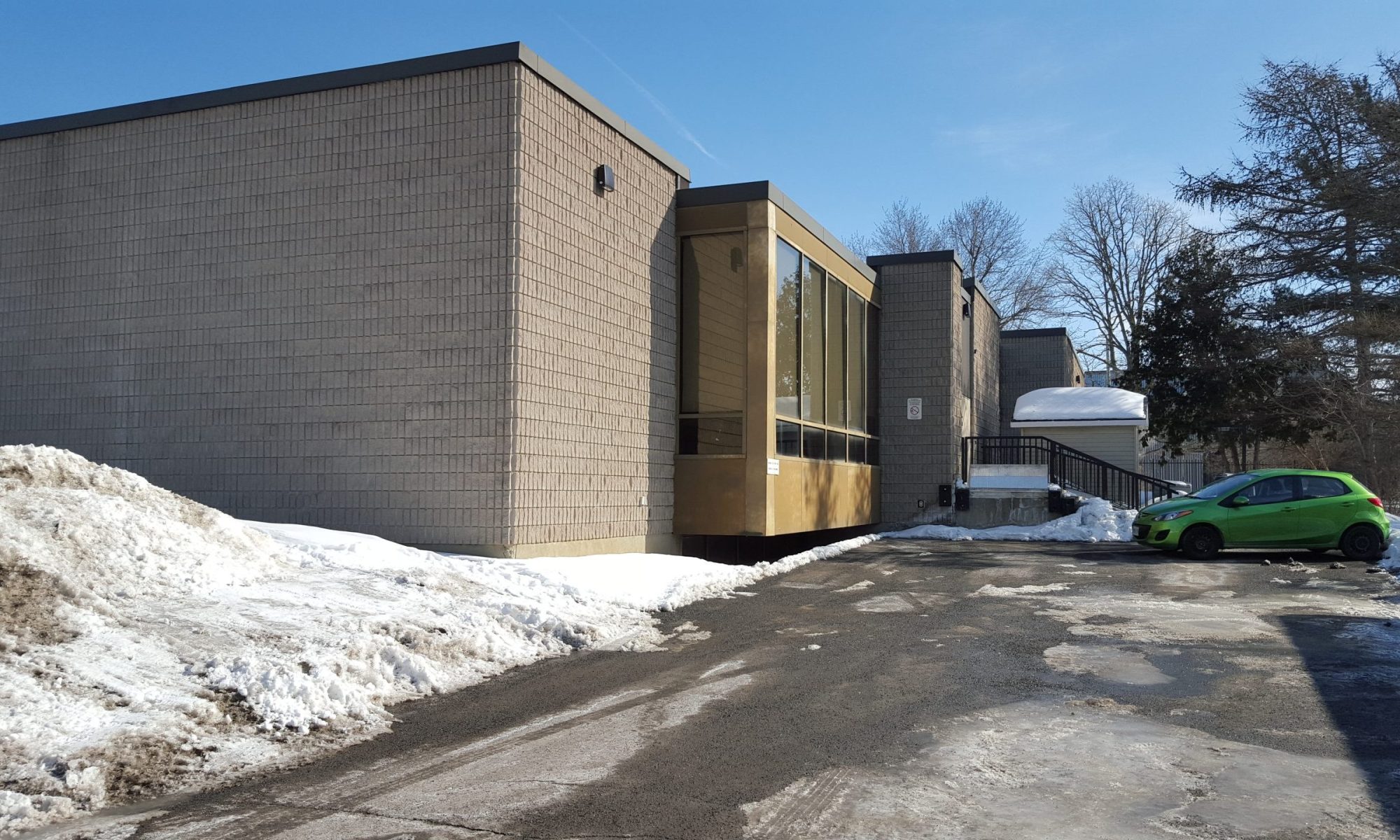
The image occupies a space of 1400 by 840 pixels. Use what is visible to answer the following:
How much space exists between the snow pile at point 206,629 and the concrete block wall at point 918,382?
13.1 meters

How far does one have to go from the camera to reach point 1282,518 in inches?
672

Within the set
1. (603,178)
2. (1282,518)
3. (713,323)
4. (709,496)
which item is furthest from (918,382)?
(603,178)

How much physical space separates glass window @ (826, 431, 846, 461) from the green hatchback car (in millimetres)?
5503

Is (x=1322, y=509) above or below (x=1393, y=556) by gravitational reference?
above

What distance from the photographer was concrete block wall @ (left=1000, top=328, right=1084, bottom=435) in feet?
116

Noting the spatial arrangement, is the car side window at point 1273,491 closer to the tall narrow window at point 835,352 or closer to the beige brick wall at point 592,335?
the tall narrow window at point 835,352

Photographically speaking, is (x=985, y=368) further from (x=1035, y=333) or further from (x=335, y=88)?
(x=335, y=88)

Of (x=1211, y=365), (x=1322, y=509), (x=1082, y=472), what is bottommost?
(x=1322, y=509)

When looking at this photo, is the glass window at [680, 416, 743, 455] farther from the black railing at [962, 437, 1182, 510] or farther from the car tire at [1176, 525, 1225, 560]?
the black railing at [962, 437, 1182, 510]

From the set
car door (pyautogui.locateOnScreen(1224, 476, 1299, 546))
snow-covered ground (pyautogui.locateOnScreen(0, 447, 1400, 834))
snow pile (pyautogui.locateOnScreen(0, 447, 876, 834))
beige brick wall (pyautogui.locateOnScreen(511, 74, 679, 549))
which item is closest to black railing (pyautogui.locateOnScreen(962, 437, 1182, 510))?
car door (pyautogui.locateOnScreen(1224, 476, 1299, 546))

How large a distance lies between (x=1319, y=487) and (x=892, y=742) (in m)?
14.3

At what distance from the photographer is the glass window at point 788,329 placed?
1628 centimetres

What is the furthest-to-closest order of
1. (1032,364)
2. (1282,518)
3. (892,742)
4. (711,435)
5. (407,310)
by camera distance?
(1032,364), (1282,518), (711,435), (407,310), (892,742)

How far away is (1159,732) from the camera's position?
609 cm
